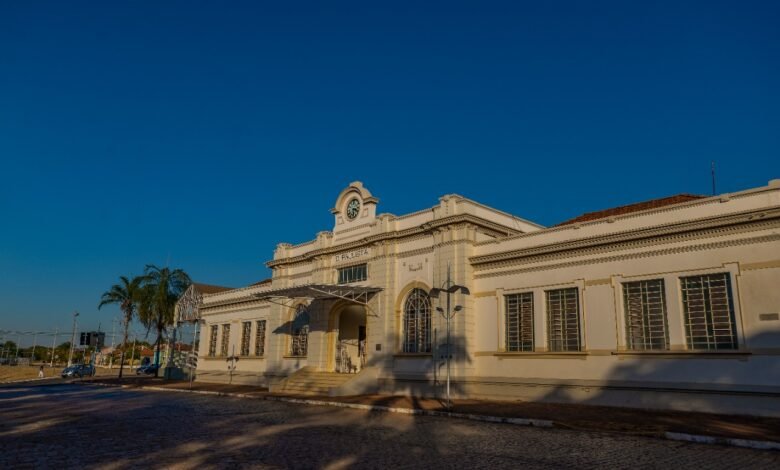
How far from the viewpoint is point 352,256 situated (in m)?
29.1

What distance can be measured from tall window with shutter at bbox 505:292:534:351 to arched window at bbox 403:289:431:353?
12.2ft

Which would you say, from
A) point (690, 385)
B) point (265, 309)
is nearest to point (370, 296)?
point (265, 309)

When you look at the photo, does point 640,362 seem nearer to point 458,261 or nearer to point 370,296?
point 458,261

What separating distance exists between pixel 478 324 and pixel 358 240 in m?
8.01

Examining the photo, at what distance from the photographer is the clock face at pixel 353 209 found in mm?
29594

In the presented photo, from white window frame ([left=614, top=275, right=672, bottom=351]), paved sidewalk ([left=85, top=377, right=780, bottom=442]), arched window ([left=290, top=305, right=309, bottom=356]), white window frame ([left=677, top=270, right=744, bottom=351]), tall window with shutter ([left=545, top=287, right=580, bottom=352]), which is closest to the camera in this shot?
paved sidewalk ([left=85, top=377, right=780, bottom=442])

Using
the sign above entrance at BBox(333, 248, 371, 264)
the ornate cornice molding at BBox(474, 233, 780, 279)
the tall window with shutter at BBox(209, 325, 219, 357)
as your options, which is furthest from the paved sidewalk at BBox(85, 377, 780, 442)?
the tall window with shutter at BBox(209, 325, 219, 357)

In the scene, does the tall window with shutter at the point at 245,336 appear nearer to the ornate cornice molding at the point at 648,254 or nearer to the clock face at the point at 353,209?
the clock face at the point at 353,209

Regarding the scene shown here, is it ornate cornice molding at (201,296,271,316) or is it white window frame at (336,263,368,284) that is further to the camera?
ornate cornice molding at (201,296,271,316)

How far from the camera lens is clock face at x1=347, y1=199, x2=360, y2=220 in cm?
2959

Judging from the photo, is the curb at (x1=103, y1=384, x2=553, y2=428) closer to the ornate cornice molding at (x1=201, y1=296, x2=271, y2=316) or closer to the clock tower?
the ornate cornice molding at (x1=201, y1=296, x2=271, y2=316)

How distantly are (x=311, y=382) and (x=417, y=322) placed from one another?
6203 millimetres

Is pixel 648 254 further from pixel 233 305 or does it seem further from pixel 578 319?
pixel 233 305

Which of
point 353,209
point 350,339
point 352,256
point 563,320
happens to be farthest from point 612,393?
point 353,209
